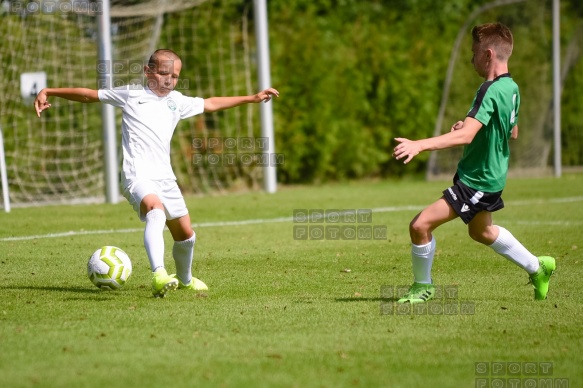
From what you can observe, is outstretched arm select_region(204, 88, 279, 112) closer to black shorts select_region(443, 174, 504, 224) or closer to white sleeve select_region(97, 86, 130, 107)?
white sleeve select_region(97, 86, 130, 107)

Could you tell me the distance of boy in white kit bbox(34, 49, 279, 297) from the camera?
21.7 feet

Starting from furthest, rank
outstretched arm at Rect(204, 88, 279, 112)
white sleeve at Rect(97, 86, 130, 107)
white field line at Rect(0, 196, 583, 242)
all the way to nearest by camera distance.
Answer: white field line at Rect(0, 196, 583, 242), outstretched arm at Rect(204, 88, 279, 112), white sleeve at Rect(97, 86, 130, 107)

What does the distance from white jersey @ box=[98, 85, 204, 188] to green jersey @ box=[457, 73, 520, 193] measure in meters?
2.16

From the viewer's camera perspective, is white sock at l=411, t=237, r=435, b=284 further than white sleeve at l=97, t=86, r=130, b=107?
No

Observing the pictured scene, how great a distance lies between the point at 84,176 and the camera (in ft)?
51.7

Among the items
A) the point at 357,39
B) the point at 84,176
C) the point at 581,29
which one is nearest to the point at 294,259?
the point at 84,176

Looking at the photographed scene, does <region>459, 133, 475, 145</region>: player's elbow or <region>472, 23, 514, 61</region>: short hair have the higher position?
<region>472, 23, 514, 61</region>: short hair

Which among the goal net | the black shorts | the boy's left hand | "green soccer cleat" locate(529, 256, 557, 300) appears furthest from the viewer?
the goal net

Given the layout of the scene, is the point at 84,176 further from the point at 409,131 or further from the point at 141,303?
the point at 141,303

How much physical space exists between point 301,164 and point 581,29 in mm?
6972

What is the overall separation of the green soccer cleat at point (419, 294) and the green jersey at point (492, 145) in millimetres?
765

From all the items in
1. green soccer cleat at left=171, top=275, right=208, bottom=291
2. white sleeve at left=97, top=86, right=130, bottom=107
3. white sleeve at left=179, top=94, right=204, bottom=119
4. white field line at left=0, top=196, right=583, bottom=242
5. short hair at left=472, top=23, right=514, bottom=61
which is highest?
short hair at left=472, top=23, right=514, bottom=61

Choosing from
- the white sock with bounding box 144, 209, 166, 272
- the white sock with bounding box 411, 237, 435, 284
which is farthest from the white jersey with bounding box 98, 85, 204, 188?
the white sock with bounding box 411, 237, 435, 284

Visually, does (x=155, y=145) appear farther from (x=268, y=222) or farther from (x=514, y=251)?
(x=268, y=222)
